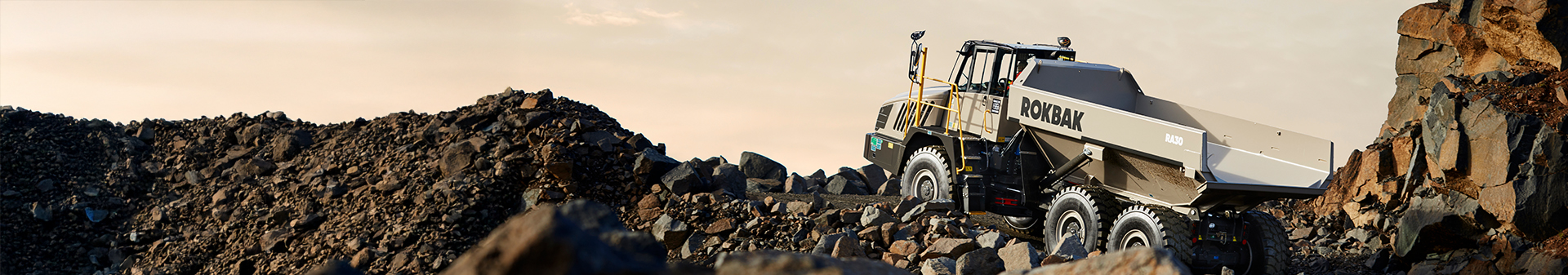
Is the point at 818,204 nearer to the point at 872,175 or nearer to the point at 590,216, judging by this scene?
the point at 872,175

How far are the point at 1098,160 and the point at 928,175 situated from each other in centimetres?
258

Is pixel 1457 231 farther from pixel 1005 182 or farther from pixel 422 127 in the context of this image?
pixel 422 127

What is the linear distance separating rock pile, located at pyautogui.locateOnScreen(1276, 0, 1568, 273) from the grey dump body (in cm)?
329

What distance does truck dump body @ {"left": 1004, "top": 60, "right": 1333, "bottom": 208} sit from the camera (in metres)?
7.74

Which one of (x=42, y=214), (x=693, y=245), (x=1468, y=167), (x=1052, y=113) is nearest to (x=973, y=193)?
(x=1052, y=113)

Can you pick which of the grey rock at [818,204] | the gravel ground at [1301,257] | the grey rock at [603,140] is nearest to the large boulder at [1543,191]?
the gravel ground at [1301,257]

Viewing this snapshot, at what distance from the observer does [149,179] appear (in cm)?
1347

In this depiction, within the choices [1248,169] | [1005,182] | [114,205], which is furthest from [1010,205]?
[114,205]

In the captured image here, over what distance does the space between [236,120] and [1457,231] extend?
17.4m

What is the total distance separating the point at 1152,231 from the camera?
811cm

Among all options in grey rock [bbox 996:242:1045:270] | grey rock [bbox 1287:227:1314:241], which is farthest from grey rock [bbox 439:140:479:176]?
grey rock [bbox 1287:227:1314:241]

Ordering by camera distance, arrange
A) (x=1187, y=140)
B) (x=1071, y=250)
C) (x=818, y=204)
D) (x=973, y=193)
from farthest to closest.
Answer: (x=818, y=204)
(x=973, y=193)
(x=1187, y=140)
(x=1071, y=250)

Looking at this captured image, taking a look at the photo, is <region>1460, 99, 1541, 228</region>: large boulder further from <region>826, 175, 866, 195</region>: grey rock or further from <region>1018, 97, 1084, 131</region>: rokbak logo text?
<region>826, 175, 866, 195</region>: grey rock

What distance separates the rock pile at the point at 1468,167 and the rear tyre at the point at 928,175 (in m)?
4.49
